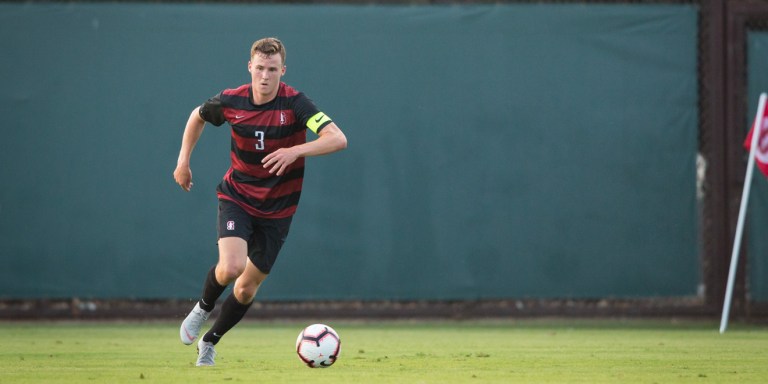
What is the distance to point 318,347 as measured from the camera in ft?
24.0

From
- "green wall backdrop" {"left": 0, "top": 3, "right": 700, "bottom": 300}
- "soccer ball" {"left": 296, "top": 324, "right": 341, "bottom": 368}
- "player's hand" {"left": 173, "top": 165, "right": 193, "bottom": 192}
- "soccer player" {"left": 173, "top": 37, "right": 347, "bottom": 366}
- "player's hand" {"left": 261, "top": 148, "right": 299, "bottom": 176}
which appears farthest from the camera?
"green wall backdrop" {"left": 0, "top": 3, "right": 700, "bottom": 300}

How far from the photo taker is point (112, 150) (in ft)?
39.8

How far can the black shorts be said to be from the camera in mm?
7617

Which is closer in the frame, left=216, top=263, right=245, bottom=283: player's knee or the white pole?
left=216, top=263, right=245, bottom=283: player's knee

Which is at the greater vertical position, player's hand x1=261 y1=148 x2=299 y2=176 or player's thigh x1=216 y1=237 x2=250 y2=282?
player's hand x1=261 y1=148 x2=299 y2=176

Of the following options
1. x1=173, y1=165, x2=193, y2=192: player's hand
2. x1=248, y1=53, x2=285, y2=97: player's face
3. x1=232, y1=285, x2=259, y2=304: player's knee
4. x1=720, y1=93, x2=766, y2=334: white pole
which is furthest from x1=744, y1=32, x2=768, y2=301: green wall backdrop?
x1=173, y1=165, x2=193, y2=192: player's hand

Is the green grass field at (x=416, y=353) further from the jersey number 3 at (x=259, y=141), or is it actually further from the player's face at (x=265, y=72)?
the player's face at (x=265, y=72)

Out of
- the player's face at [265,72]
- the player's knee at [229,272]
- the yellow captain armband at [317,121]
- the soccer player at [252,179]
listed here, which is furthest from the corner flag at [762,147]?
the player's knee at [229,272]

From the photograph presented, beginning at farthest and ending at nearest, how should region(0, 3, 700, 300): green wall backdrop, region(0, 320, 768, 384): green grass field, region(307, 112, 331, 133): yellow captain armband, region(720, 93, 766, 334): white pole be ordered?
1. region(0, 3, 700, 300): green wall backdrop
2. region(720, 93, 766, 334): white pole
3. region(307, 112, 331, 133): yellow captain armband
4. region(0, 320, 768, 384): green grass field

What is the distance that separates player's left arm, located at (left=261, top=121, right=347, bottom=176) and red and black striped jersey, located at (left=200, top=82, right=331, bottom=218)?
12.5 inches

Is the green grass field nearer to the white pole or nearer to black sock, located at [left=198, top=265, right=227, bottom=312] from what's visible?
the white pole

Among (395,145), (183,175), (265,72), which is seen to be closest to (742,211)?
(395,145)

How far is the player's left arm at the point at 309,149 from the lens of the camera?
7.09 meters

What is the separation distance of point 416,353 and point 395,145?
392 centimetres
